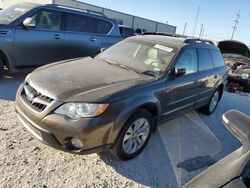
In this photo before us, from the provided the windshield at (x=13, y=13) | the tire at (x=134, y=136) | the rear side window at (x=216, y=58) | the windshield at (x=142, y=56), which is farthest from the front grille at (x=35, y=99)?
the rear side window at (x=216, y=58)

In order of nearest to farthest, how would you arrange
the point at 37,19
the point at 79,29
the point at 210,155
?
the point at 210,155 < the point at 37,19 < the point at 79,29

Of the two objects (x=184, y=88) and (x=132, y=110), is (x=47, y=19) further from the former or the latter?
(x=132, y=110)

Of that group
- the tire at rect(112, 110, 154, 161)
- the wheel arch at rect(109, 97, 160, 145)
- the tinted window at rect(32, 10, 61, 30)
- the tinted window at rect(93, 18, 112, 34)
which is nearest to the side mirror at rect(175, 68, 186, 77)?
the wheel arch at rect(109, 97, 160, 145)

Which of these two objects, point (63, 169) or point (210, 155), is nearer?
point (63, 169)

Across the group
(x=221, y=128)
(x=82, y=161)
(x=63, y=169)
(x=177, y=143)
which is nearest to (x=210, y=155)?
(x=177, y=143)

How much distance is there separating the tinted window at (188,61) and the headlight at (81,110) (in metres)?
1.69

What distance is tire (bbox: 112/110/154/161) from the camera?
3.12 meters

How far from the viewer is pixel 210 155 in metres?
3.97

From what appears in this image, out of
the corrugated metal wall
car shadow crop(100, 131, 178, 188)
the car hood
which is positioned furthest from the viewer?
the corrugated metal wall

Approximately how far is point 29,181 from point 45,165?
12.9 inches

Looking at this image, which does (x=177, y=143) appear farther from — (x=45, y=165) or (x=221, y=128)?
(x=45, y=165)

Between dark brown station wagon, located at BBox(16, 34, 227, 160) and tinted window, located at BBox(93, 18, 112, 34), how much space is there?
288 centimetres

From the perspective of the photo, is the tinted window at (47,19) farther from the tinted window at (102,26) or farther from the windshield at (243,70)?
the windshield at (243,70)

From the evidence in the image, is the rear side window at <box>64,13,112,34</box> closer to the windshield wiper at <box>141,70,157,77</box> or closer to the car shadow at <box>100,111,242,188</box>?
the windshield wiper at <box>141,70,157,77</box>
